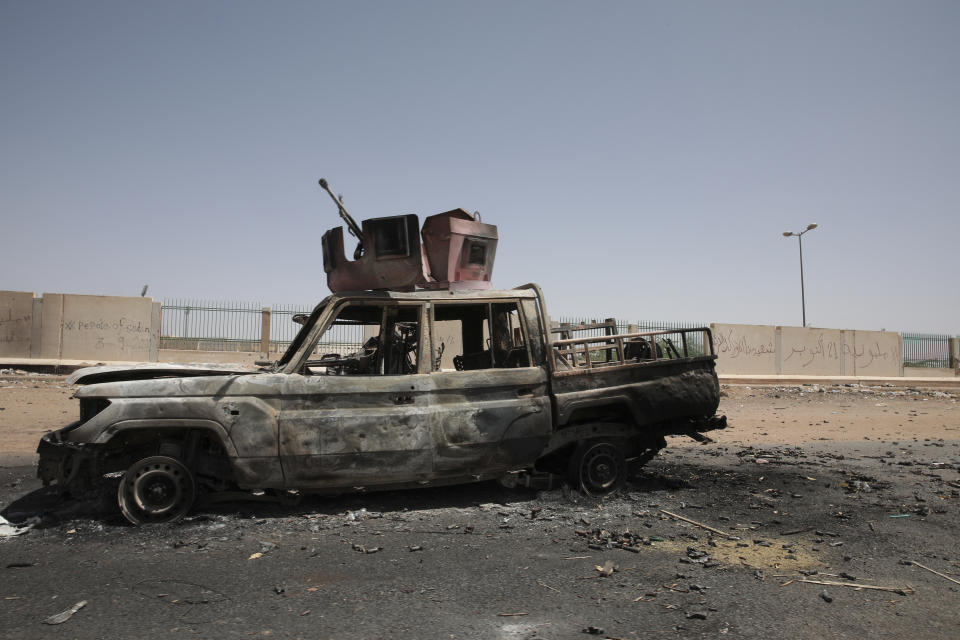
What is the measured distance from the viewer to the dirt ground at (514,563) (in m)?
3.00

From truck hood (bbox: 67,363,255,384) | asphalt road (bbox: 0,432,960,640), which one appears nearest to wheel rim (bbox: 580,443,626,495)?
asphalt road (bbox: 0,432,960,640)

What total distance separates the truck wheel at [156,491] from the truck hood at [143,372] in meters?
0.74

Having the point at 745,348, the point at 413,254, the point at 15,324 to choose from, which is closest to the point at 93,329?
the point at 15,324

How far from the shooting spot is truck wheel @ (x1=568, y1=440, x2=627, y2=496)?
17.4 ft

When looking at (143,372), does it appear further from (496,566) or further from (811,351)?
(811,351)

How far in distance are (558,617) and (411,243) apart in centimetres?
315

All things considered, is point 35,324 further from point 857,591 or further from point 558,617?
point 857,591

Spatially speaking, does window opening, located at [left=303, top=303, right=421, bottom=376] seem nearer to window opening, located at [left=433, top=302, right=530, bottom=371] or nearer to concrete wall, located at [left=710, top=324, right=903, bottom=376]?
window opening, located at [left=433, top=302, right=530, bottom=371]

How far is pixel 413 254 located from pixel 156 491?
108 inches

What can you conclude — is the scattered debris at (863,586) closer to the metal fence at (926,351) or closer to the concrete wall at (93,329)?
the concrete wall at (93,329)

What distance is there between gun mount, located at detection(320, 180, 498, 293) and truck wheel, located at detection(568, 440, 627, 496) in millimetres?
1822

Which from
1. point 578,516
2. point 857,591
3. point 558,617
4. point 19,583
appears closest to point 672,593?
point 558,617

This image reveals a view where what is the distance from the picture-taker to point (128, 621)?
295cm

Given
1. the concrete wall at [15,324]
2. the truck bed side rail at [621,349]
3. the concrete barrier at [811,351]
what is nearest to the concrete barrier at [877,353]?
the concrete barrier at [811,351]
